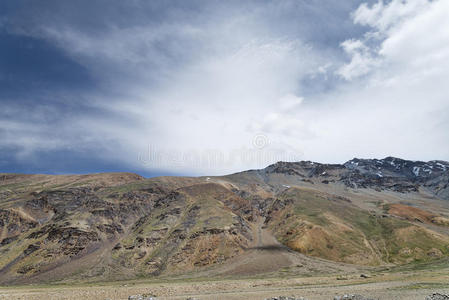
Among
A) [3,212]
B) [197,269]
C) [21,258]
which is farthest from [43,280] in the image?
[3,212]

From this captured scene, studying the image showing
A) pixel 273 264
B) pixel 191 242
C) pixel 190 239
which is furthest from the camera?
pixel 190 239

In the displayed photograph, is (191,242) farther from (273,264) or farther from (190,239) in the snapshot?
(273,264)

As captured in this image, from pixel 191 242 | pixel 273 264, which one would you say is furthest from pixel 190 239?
pixel 273 264

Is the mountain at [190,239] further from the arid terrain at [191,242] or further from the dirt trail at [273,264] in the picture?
the arid terrain at [191,242]

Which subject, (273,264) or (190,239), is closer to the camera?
(273,264)

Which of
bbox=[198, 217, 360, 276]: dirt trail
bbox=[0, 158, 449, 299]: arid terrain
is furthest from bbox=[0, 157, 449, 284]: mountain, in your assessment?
bbox=[0, 158, 449, 299]: arid terrain

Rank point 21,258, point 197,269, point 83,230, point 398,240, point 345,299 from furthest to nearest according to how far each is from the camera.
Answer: point 83,230
point 398,240
point 21,258
point 197,269
point 345,299

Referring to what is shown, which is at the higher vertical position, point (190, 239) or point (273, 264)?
point (190, 239)

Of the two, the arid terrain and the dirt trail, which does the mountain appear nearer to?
the dirt trail

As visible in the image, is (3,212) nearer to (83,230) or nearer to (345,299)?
(83,230)

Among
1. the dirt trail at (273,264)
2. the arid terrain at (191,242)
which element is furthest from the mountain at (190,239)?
the arid terrain at (191,242)

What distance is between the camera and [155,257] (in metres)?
111

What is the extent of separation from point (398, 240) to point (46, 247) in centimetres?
15847

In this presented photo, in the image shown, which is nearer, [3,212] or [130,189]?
[3,212]
